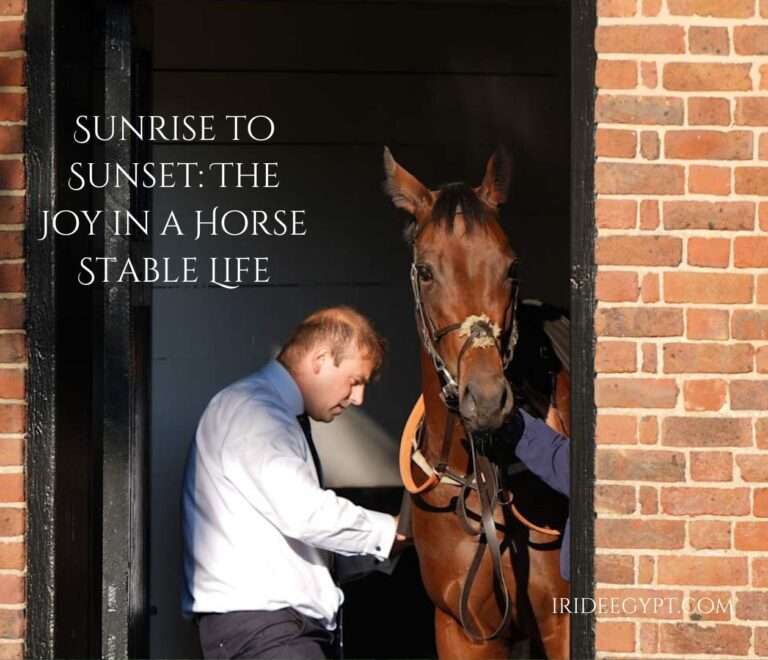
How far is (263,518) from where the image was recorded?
4.33 metres

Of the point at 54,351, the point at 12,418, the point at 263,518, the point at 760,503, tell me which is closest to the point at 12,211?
the point at 54,351

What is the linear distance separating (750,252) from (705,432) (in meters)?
0.48

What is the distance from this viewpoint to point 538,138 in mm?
6867

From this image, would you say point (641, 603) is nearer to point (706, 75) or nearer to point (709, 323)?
point (709, 323)

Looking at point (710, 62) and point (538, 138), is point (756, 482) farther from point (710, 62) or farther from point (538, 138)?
point (538, 138)

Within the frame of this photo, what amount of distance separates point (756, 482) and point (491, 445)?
104 centimetres

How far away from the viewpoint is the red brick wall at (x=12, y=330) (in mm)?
3678

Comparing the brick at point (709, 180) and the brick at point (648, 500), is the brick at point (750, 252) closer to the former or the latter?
the brick at point (709, 180)

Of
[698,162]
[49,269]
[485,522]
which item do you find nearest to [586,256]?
[698,162]

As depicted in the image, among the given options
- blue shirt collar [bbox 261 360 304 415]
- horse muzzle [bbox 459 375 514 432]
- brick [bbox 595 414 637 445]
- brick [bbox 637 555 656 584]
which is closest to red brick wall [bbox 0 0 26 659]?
blue shirt collar [bbox 261 360 304 415]

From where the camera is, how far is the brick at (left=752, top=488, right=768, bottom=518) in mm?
3617

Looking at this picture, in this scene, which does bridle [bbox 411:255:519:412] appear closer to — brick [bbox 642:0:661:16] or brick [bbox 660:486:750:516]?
brick [bbox 660:486:750:516]

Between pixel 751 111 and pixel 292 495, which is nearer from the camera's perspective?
pixel 751 111

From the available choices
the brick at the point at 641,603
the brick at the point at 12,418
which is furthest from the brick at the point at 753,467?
the brick at the point at 12,418
